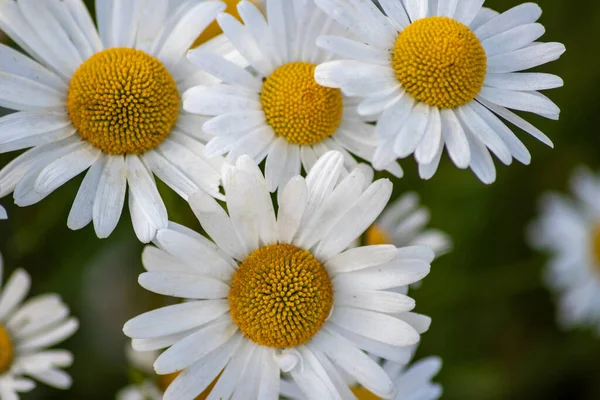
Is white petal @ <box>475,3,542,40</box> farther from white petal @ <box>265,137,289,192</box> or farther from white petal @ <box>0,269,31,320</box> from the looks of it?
white petal @ <box>0,269,31,320</box>

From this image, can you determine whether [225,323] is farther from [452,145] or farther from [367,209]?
[452,145]

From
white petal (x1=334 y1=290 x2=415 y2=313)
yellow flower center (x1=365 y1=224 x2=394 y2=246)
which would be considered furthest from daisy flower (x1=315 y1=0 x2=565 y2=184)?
yellow flower center (x1=365 y1=224 x2=394 y2=246)

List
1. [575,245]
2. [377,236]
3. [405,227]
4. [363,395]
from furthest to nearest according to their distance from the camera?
[575,245] → [405,227] → [377,236] → [363,395]

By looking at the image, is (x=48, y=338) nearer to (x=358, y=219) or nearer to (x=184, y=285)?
(x=184, y=285)

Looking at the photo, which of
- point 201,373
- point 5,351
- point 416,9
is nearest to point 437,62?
point 416,9

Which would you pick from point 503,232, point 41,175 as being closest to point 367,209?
point 41,175

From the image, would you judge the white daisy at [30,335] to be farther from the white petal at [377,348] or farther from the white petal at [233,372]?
the white petal at [377,348]

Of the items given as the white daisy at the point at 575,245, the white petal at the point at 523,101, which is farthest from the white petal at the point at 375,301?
the white daisy at the point at 575,245
